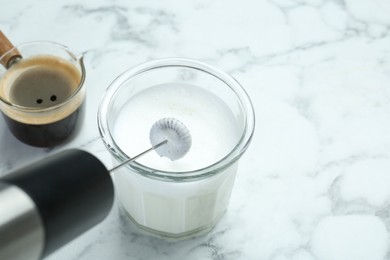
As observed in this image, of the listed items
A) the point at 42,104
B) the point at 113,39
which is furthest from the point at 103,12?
the point at 42,104

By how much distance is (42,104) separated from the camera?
688 millimetres

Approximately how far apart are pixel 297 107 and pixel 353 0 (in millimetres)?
231

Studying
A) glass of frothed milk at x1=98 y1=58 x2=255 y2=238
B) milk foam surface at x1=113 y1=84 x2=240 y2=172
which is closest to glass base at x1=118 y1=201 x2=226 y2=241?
glass of frothed milk at x1=98 y1=58 x2=255 y2=238

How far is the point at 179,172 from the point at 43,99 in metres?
0.22

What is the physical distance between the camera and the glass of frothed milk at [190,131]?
580 millimetres

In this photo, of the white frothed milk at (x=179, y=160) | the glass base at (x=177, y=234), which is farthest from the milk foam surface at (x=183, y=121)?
the glass base at (x=177, y=234)

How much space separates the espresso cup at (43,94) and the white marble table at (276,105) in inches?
1.2

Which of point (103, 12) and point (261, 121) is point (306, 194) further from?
point (103, 12)

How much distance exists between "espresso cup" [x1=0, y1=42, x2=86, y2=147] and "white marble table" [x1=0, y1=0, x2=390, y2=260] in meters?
0.03

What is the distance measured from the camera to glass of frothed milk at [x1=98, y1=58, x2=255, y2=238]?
58 centimetres

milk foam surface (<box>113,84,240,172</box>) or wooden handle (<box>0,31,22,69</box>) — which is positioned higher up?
wooden handle (<box>0,31,22,69</box>)

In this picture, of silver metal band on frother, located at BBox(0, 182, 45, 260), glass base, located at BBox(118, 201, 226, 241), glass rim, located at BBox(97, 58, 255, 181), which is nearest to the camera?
silver metal band on frother, located at BBox(0, 182, 45, 260)

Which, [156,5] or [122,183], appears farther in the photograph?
[156,5]

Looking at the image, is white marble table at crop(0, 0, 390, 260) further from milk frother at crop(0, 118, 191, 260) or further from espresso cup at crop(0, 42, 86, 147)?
milk frother at crop(0, 118, 191, 260)
